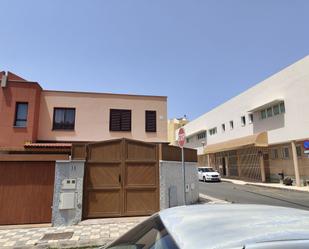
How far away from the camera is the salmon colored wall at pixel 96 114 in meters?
20.4

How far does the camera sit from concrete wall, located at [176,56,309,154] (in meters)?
22.6

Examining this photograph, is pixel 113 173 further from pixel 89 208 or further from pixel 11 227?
pixel 11 227

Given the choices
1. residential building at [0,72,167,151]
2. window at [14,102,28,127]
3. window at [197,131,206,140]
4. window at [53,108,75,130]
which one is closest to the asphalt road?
residential building at [0,72,167,151]

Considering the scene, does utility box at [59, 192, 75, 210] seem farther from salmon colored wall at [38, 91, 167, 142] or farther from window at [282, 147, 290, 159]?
window at [282, 147, 290, 159]

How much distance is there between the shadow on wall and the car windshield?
25090 millimetres

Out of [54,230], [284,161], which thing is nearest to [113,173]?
[54,230]

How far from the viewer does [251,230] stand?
1.81 m

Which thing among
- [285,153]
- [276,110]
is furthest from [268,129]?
[285,153]

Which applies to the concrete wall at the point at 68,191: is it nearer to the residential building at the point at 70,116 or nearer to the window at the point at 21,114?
the residential building at the point at 70,116

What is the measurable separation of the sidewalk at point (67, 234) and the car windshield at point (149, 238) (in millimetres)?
5856

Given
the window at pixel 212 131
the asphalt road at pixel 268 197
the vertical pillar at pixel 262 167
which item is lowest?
the asphalt road at pixel 268 197

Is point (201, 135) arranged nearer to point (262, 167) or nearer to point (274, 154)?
point (262, 167)

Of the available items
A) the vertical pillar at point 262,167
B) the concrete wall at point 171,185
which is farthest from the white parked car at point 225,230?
the vertical pillar at point 262,167

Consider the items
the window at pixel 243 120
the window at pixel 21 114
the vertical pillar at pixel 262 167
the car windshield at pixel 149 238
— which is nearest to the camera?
the car windshield at pixel 149 238
